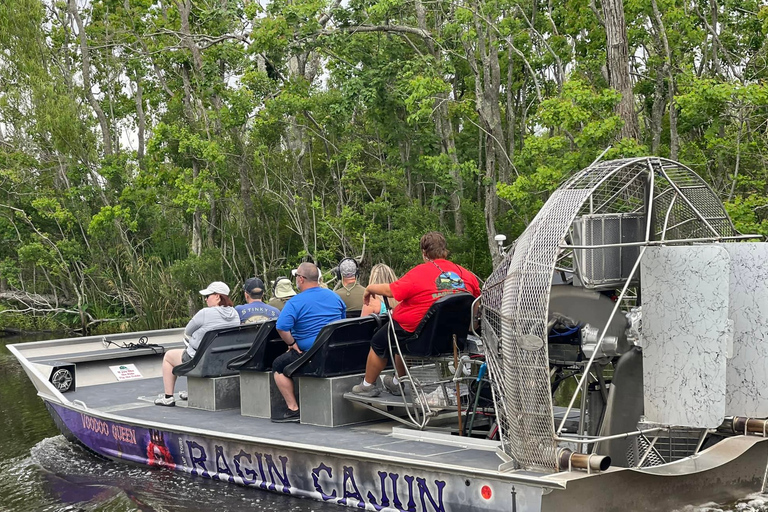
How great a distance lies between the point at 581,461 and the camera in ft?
17.4

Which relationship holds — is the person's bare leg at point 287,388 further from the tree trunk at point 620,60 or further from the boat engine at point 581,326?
the tree trunk at point 620,60

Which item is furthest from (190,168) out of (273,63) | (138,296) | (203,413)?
(203,413)

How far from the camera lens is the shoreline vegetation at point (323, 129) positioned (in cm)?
1677

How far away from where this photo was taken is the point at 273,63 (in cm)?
1967

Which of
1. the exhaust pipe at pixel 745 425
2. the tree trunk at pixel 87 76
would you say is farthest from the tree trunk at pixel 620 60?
the tree trunk at pixel 87 76

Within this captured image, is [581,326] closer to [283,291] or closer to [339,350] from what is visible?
[339,350]

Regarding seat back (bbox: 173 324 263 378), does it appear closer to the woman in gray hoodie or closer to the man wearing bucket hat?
the woman in gray hoodie

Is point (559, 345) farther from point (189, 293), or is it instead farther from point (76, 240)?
point (76, 240)

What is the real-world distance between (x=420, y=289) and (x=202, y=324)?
2823mm

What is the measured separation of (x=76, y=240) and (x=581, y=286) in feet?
73.3

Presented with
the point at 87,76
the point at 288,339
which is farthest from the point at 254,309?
the point at 87,76

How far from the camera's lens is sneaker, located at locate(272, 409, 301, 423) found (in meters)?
7.85

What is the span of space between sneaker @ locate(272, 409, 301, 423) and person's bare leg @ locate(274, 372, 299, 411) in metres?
0.09

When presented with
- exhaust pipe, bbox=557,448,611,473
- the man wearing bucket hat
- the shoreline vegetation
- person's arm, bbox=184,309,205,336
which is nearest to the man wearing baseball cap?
person's arm, bbox=184,309,205,336
